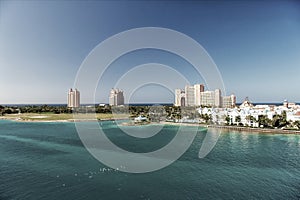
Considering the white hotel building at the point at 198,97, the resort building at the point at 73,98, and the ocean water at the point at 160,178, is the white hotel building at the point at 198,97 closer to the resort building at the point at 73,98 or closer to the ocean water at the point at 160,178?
the resort building at the point at 73,98

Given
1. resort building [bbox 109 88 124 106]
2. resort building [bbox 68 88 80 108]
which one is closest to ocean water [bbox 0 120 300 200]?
resort building [bbox 109 88 124 106]

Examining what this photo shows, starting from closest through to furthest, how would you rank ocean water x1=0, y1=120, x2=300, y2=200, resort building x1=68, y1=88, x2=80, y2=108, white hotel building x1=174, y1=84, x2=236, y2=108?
1. ocean water x1=0, y1=120, x2=300, y2=200
2. white hotel building x1=174, y1=84, x2=236, y2=108
3. resort building x1=68, y1=88, x2=80, y2=108

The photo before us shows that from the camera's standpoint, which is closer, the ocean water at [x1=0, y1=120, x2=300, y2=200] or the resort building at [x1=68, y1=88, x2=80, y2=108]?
the ocean water at [x1=0, y1=120, x2=300, y2=200]

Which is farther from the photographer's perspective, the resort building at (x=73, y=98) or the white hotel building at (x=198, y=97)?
the resort building at (x=73, y=98)

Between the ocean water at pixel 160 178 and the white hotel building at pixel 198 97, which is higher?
the white hotel building at pixel 198 97

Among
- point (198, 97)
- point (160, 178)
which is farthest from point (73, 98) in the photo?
point (160, 178)

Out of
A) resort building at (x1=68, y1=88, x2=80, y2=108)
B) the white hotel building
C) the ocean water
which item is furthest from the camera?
resort building at (x1=68, y1=88, x2=80, y2=108)

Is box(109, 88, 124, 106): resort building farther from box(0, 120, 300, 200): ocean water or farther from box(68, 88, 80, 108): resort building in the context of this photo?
box(0, 120, 300, 200): ocean water

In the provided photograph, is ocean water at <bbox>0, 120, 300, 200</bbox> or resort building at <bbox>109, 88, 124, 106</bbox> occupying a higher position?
resort building at <bbox>109, 88, 124, 106</bbox>

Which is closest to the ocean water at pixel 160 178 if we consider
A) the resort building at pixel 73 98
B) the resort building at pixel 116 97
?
the resort building at pixel 116 97

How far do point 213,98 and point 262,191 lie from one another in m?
19.2

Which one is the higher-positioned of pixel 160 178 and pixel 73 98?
pixel 73 98

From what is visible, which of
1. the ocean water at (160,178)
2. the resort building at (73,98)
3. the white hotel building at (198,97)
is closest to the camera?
the ocean water at (160,178)

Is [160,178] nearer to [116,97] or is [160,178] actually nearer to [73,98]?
[116,97]
